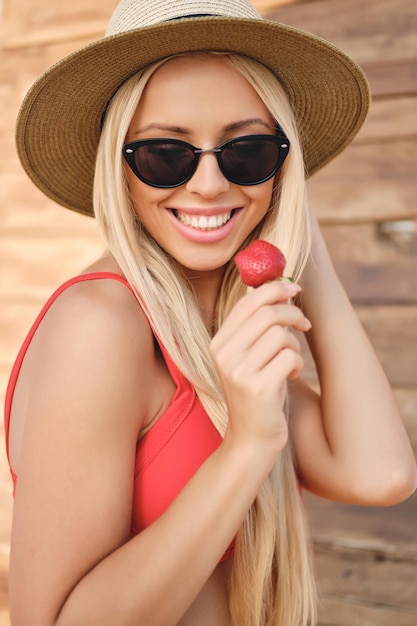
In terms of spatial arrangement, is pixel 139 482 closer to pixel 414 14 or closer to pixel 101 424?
pixel 101 424

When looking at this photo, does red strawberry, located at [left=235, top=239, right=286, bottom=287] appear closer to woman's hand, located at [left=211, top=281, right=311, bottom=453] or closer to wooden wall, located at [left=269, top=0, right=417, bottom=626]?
woman's hand, located at [left=211, top=281, right=311, bottom=453]

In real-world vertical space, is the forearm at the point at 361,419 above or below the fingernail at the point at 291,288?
below

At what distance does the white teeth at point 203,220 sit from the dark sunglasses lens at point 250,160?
0.09m

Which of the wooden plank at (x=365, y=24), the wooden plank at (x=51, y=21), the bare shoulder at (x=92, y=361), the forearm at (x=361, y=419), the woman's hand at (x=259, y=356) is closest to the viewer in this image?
the woman's hand at (x=259, y=356)

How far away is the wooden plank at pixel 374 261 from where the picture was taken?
9.35 ft

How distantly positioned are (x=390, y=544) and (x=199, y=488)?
1.88 metres

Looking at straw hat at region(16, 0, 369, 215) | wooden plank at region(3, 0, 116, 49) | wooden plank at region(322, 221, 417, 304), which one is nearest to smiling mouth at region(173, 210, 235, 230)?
straw hat at region(16, 0, 369, 215)

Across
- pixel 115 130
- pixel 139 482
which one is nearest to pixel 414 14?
pixel 115 130

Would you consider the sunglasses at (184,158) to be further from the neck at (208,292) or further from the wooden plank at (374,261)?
the wooden plank at (374,261)

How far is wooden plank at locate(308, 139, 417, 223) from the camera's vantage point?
9.36 feet

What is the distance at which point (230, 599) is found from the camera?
64.4 inches

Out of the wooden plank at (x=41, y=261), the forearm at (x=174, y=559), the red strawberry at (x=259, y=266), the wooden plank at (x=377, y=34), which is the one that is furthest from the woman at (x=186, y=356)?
the wooden plank at (x=41, y=261)

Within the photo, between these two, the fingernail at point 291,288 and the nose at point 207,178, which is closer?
the fingernail at point 291,288

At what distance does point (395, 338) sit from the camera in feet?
9.39
